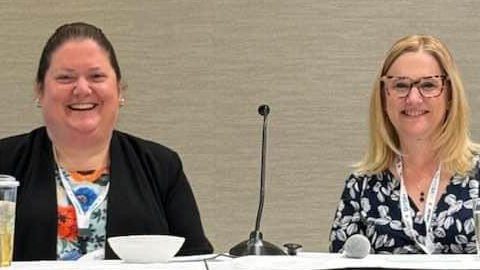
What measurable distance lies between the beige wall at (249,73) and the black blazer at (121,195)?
901 millimetres

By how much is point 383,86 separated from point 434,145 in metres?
0.21

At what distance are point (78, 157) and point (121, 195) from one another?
0.16 metres

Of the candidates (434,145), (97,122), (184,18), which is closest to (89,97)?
(97,122)

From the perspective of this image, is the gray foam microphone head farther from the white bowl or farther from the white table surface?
the white bowl

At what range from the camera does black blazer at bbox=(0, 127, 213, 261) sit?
195 cm

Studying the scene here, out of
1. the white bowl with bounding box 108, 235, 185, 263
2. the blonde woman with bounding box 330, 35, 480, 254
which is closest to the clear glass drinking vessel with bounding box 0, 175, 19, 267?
the white bowl with bounding box 108, 235, 185, 263

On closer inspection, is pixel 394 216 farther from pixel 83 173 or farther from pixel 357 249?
pixel 83 173

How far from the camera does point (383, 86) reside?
7.31ft

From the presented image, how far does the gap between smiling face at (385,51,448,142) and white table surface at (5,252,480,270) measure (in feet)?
1.93

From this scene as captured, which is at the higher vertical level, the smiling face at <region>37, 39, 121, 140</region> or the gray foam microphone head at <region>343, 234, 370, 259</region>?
the smiling face at <region>37, 39, 121, 140</region>

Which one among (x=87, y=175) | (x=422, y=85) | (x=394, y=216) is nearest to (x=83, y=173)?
(x=87, y=175)

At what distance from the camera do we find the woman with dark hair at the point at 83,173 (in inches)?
76.9

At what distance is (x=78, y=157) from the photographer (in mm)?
2082

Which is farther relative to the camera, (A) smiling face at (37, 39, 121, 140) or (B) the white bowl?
(A) smiling face at (37, 39, 121, 140)
